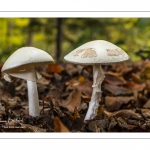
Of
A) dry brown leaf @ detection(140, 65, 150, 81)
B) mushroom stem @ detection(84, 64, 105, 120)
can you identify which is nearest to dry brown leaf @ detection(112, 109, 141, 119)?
mushroom stem @ detection(84, 64, 105, 120)

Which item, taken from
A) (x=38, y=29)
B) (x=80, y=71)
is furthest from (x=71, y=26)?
(x=80, y=71)

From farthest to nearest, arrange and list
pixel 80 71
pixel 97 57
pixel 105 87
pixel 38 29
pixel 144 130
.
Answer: pixel 38 29 < pixel 80 71 < pixel 105 87 < pixel 144 130 < pixel 97 57

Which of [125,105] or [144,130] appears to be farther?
[125,105]

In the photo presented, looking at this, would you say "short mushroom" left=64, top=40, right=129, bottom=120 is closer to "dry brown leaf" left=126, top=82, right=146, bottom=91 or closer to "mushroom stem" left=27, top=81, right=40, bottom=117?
"mushroom stem" left=27, top=81, right=40, bottom=117

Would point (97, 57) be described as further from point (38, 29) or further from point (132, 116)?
point (38, 29)

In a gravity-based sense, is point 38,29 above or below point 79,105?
above

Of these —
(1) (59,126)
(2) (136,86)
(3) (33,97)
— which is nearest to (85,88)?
(2) (136,86)

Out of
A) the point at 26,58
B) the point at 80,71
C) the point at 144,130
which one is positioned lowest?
the point at 144,130

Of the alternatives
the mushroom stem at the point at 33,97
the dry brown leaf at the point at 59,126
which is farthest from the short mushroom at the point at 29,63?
the dry brown leaf at the point at 59,126
